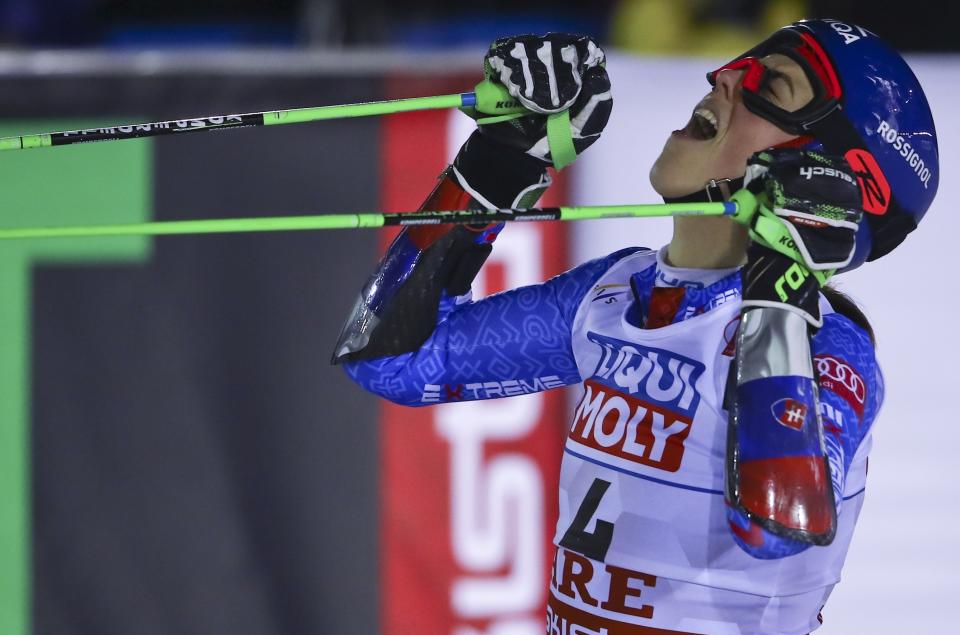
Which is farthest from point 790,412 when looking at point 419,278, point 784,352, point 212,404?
point 212,404

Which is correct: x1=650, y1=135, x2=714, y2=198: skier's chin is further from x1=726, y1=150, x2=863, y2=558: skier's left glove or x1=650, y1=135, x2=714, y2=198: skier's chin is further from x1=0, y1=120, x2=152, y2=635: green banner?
x1=0, y1=120, x2=152, y2=635: green banner

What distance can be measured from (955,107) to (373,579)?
5.15ft

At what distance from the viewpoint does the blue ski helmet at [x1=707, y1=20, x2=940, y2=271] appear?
1.31 meters

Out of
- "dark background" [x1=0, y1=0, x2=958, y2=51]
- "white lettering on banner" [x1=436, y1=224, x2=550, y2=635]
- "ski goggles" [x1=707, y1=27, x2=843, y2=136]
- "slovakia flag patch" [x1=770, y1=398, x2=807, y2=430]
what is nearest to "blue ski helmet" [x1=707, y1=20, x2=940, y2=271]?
"ski goggles" [x1=707, y1=27, x2=843, y2=136]

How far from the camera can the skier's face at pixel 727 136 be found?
4.48 ft

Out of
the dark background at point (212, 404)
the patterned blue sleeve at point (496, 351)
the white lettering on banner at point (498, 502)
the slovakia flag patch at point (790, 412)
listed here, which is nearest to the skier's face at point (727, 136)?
the patterned blue sleeve at point (496, 351)

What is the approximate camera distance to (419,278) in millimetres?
1562

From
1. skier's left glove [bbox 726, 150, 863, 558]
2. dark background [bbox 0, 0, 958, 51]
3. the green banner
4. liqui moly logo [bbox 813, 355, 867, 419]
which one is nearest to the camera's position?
skier's left glove [bbox 726, 150, 863, 558]

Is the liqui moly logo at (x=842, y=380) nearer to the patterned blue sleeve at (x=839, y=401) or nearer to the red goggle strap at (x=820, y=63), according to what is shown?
the patterned blue sleeve at (x=839, y=401)

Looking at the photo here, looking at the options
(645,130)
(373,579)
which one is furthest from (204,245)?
(645,130)

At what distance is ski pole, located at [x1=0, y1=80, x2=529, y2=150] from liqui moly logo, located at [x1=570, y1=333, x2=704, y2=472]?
313mm

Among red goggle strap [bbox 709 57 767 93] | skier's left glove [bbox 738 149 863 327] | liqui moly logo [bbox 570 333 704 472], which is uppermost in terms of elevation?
red goggle strap [bbox 709 57 767 93]

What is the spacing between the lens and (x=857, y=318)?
1.40 metres

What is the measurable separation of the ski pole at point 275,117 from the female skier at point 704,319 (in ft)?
0.11
